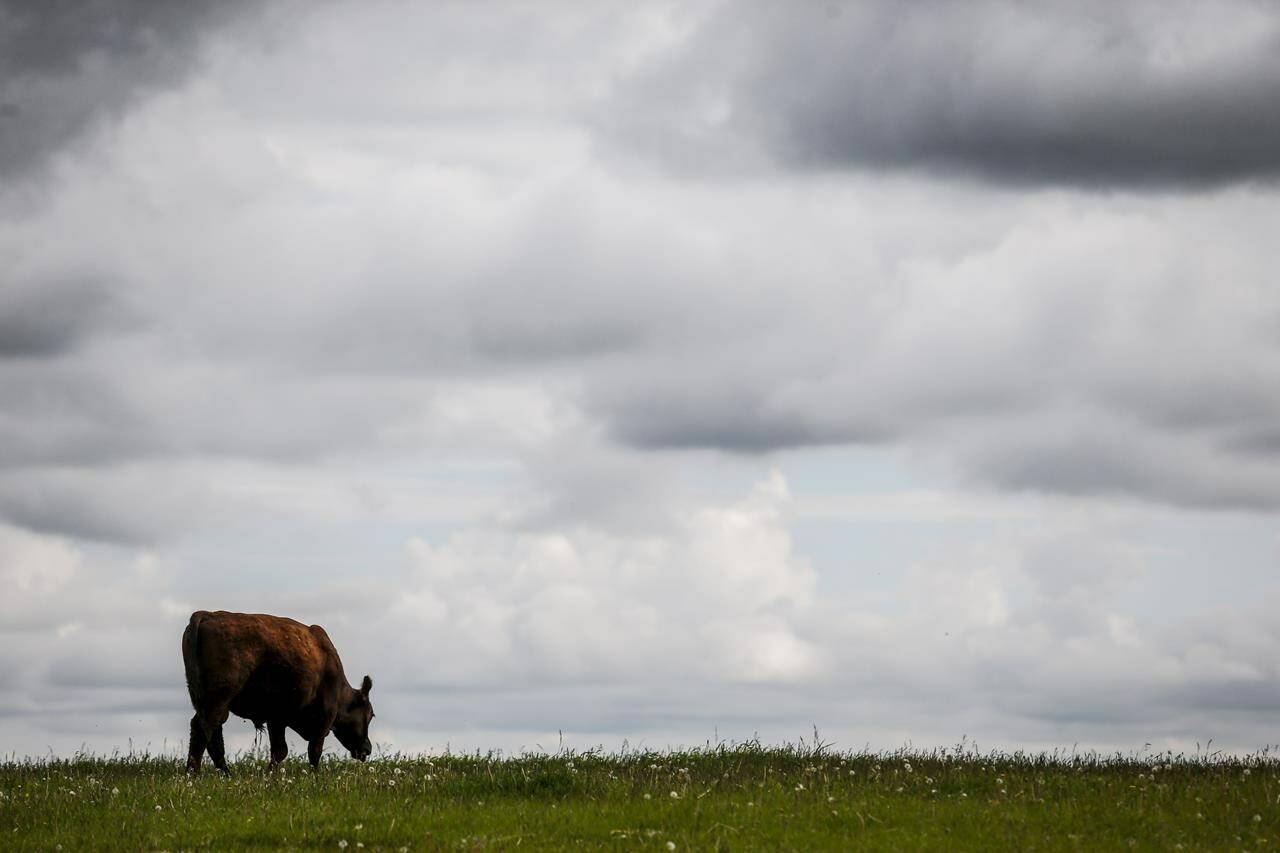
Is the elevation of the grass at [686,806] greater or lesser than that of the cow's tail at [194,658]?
lesser

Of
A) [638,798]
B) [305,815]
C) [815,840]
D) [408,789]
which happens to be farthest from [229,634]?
[815,840]

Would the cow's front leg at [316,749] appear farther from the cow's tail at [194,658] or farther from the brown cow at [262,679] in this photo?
the cow's tail at [194,658]

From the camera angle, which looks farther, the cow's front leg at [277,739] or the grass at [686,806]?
the cow's front leg at [277,739]

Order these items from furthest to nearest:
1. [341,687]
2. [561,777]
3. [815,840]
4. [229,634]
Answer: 1. [341,687]
2. [229,634]
3. [561,777]
4. [815,840]

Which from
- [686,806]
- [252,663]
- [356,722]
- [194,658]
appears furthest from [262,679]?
[686,806]

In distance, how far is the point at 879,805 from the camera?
48.9 ft

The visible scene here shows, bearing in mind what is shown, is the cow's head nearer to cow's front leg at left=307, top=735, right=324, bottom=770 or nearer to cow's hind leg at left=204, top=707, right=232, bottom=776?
cow's front leg at left=307, top=735, right=324, bottom=770

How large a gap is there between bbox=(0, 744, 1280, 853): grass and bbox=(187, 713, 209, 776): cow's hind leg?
2041mm

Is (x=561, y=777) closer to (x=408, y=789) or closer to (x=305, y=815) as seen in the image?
(x=408, y=789)

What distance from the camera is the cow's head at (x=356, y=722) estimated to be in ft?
86.5

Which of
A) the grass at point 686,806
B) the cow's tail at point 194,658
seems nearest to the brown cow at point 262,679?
the cow's tail at point 194,658

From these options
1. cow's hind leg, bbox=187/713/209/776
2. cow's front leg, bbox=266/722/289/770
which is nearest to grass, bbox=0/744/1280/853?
cow's hind leg, bbox=187/713/209/776

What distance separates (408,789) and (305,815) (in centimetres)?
227

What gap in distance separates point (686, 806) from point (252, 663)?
1064cm
